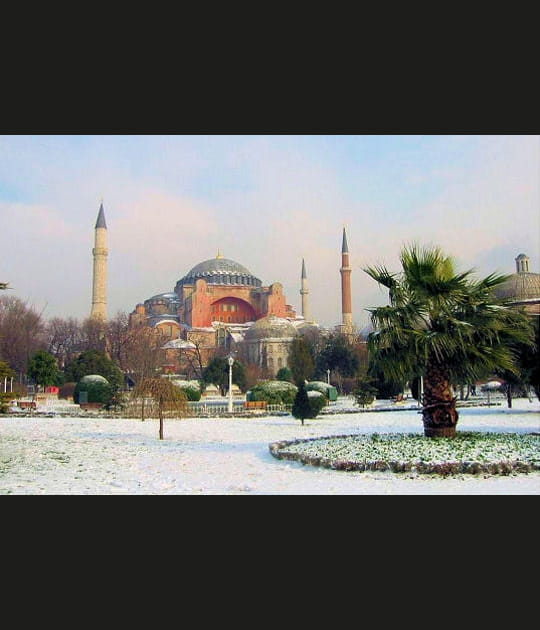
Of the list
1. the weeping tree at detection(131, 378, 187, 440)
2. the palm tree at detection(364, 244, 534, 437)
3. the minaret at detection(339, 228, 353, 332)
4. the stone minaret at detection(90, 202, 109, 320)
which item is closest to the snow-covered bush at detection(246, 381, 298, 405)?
the weeping tree at detection(131, 378, 187, 440)

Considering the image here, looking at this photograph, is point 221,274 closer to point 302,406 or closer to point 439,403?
point 302,406

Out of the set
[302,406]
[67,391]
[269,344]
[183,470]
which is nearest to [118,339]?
[67,391]

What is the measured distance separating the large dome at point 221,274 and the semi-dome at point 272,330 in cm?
1602

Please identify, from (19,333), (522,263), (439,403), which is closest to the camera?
(439,403)

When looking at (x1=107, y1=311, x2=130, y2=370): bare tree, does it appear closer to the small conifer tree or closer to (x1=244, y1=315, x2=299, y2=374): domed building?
(x1=244, y1=315, x2=299, y2=374): domed building

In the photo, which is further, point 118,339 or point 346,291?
point 346,291

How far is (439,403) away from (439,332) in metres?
1.07

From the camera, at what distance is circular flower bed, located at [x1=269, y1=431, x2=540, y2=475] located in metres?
6.76

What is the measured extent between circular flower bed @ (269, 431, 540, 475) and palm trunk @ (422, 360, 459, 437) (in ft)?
0.57

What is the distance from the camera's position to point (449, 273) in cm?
900

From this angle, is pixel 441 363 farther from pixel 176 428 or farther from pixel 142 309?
pixel 142 309

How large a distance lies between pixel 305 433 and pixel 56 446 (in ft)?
17.6

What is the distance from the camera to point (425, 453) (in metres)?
7.50

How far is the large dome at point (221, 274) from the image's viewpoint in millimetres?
71688
